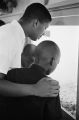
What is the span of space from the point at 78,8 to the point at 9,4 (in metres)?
1.51

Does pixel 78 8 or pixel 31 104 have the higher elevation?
pixel 78 8

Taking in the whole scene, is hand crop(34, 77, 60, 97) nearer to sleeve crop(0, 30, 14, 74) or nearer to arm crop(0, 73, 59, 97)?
arm crop(0, 73, 59, 97)

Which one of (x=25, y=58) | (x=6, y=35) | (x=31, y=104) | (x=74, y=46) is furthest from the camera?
(x=25, y=58)

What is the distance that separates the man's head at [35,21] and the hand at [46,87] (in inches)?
18.2

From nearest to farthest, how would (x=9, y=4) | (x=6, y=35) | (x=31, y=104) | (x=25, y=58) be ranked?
(x=31, y=104), (x=6, y=35), (x=25, y=58), (x=9, y=4)

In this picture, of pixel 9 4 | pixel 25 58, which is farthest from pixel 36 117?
pixel 9 4

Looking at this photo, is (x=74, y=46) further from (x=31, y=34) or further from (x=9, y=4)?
(x=9, y=4)

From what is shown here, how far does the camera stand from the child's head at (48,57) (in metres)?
1.10

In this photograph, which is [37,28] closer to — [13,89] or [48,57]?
[48,57]

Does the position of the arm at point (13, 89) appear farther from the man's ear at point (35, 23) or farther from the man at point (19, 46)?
the man's ear at point (35, 23)

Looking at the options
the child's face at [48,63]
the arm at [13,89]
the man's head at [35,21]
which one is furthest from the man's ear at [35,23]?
the arm at [13,89]

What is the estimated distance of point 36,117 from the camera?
896 mm

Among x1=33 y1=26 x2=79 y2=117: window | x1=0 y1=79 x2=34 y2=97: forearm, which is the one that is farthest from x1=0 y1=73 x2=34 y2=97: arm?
x1=33 y1=26 x2=79 y2=117: window

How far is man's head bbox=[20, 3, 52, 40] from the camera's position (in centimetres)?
132
